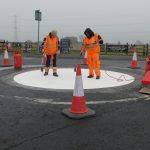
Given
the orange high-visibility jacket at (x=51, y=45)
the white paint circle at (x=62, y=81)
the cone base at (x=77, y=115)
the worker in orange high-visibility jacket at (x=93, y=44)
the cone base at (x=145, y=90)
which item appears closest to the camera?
the cone base at (x=77, y=115)

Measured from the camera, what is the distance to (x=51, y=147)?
4.20 meters

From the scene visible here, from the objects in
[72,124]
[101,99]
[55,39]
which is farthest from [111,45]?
[72,124]

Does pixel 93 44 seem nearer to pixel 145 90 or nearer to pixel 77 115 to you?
pixel 145 90

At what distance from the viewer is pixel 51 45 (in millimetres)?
10898

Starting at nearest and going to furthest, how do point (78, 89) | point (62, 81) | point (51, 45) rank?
point (78, 89), point (62, 81), point (51, 45)

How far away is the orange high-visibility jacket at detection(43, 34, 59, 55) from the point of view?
10.9m

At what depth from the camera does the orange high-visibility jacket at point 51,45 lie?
1090 cm

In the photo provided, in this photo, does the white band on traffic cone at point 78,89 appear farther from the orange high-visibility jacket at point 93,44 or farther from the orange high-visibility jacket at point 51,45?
the orange high-visibility jacket at point 51,45

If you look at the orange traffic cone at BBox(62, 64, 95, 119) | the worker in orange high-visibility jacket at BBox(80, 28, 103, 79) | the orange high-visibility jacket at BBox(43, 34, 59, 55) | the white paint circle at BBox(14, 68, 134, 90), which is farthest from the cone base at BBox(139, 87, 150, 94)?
the orange high-visibility jacket at BBox(43, 34, 59, 55)

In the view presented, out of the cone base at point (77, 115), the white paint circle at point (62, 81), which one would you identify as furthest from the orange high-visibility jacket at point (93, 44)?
the cone base at point (77, 115)

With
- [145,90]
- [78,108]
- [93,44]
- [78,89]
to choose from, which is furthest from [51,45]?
[78,108]

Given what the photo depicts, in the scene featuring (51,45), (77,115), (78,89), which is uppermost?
(51,45)

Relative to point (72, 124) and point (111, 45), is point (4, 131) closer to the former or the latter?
point (72, 124)

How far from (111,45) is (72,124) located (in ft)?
79.9
